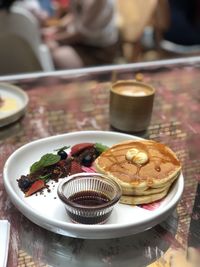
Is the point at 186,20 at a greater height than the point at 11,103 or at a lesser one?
lesser

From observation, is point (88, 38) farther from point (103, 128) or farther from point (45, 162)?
point (45, 162)

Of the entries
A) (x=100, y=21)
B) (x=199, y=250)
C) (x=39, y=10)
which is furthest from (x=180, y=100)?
(x=39, y=10)

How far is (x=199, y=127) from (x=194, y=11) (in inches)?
61.0

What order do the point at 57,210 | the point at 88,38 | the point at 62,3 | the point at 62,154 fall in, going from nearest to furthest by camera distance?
the point at 57,210
the point at 62,154
the point at 88,38
the point at 62,3

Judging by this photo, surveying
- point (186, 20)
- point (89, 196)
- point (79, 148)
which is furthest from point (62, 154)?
point (186, 20)

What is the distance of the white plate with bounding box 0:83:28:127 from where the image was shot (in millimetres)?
998

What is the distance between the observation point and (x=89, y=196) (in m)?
0.73

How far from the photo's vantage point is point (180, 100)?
1143mm

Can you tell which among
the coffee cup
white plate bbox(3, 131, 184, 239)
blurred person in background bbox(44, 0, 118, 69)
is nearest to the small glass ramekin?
white plate bbox(3, 131, 184, 239)

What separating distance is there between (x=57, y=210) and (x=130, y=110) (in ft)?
1.09

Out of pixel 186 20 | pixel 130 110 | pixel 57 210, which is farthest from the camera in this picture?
pixel 186 20

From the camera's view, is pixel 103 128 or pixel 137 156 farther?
pixel 103 128

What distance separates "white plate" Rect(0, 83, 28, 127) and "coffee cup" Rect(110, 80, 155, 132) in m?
0.21

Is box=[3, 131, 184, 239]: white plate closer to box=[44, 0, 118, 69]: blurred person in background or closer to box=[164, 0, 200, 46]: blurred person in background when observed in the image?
box=[44, 0, 118, 69]: blurred person in background
